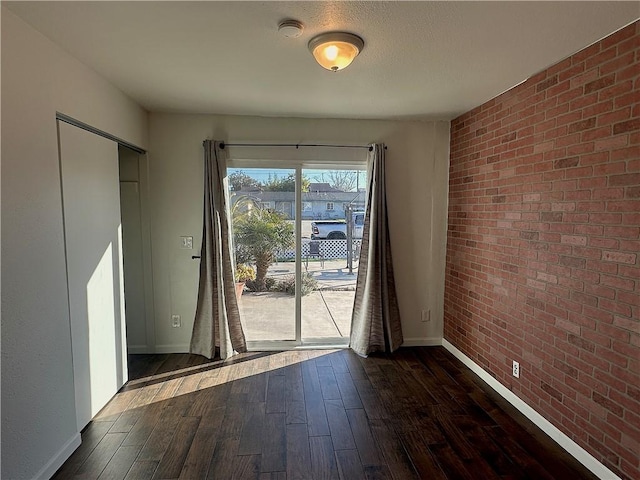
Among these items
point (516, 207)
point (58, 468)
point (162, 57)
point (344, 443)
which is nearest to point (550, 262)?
point (516, 207)

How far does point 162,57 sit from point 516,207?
8.48 ft

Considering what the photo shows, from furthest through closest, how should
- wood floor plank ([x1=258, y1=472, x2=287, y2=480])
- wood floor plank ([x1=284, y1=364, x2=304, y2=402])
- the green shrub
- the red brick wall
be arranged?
the green shrub
wood floor plank ([x1=284, y1=364, x2=304, y2=402])
wood floor plank ([x1=258, y1=472, x2=287, y2=480])
the red brick wall

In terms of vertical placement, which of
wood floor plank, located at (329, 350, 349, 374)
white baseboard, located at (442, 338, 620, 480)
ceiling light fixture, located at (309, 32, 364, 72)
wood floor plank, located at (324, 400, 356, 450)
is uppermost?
ceiling light fixture, located at (309, 32, 364, 72)

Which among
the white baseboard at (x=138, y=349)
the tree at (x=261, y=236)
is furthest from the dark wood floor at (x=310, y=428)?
the tree at (x=261, y=236)

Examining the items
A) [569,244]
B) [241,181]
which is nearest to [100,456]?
[241,181]

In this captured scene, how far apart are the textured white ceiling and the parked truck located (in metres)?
1.19

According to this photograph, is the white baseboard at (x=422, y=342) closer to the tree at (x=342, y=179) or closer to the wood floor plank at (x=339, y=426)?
the wood floor plank at (x=339, y=426)

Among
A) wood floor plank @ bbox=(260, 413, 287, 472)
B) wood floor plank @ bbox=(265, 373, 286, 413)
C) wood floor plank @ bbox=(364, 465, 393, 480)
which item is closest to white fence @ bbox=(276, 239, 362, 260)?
wood floor plank @ bbox=(265, 373, 286, 413)

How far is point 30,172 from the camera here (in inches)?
70.6

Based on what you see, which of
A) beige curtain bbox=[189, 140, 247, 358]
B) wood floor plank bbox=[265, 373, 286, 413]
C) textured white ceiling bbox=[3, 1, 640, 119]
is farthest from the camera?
beige curtain bbox=[189, 140, 247, 358]

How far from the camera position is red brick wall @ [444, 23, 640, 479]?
1792 mm

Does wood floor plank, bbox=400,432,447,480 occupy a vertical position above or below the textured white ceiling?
below

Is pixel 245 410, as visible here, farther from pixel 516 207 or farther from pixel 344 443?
pixel 516 207

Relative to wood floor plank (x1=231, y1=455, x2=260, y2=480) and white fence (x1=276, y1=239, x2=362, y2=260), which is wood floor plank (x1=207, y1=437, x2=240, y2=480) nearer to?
wood floor plank (x1=231, y1=455, x2=260, y2=480)
